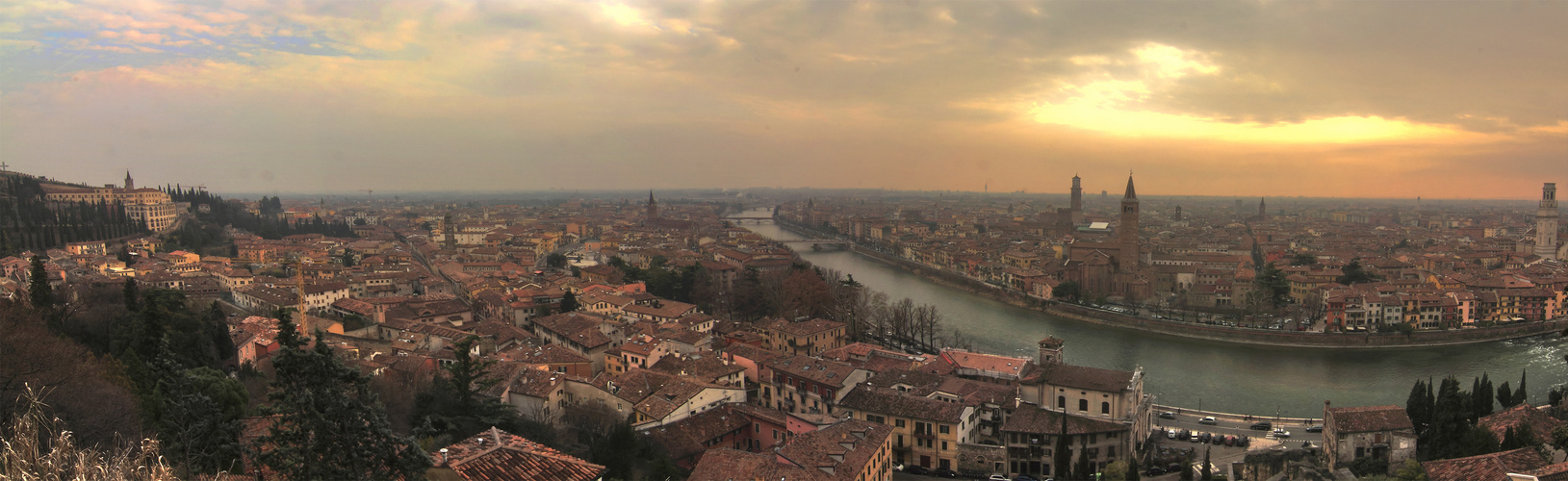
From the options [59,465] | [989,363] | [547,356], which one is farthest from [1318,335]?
[59,465]

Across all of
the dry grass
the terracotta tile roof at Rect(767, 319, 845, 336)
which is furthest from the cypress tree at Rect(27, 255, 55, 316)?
the terracotta tile roof at Rect(767, 319, 845, 336)

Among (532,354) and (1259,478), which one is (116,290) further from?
(1259,478)

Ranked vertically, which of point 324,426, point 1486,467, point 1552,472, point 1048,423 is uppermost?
point 324,426

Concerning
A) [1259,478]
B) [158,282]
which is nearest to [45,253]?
[158,282]

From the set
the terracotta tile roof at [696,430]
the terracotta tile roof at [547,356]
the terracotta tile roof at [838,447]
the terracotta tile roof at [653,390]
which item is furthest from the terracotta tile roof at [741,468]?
the terracotta tile roof at [547,356]

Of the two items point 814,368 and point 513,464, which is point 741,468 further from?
point 814,368
